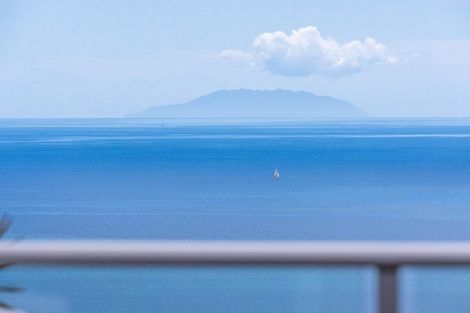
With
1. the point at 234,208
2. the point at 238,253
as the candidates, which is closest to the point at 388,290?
the point at 238,253

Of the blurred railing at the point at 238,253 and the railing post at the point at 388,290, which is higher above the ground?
the blurred railing at the point at 238,253

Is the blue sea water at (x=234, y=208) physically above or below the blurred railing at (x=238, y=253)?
below

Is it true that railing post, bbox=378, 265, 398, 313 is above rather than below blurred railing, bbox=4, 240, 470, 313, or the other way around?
below

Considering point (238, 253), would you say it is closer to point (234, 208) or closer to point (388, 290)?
point (388, 290)

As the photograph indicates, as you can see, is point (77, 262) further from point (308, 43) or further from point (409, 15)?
point (409, 15)
